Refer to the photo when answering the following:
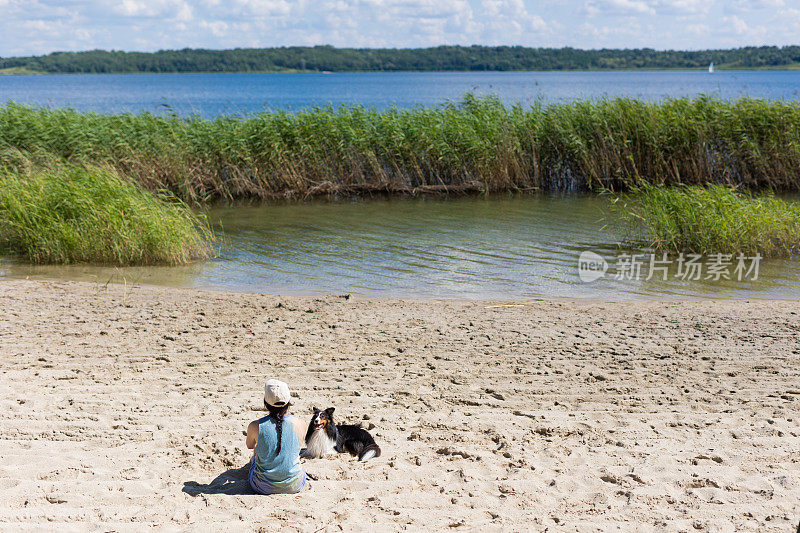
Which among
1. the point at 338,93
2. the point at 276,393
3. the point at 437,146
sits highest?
the point at 338,93

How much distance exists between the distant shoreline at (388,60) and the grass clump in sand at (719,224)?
5034 inches

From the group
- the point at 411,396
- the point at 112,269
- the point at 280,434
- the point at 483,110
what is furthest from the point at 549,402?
the point at 483,110

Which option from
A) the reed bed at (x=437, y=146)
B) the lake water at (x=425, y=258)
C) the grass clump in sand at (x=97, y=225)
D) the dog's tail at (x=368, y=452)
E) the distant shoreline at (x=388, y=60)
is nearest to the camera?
the dog's tail at (x=368, y=452)

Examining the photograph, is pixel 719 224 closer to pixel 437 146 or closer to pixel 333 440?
pixel 437 146

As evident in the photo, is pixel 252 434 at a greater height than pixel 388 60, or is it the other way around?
pixel 388 60

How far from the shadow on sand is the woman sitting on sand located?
96 mm

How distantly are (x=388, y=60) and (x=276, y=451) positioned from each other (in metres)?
166

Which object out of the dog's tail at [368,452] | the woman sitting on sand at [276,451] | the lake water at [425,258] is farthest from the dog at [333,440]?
the lake water at [425,258]

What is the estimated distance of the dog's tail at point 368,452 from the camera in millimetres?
4641

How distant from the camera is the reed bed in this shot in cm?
1728

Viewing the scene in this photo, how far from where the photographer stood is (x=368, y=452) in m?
4.65

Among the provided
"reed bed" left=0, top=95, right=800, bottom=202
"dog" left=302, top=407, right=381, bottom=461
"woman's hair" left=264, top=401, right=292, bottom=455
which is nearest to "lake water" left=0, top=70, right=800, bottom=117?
"reed bed" left=0, top=95, right=800, bottom=202

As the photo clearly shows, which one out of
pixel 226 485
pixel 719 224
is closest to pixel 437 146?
pixel 719 224

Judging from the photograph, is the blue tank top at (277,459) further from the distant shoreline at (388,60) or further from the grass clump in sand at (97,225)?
the distant shoreline at (388,60)
